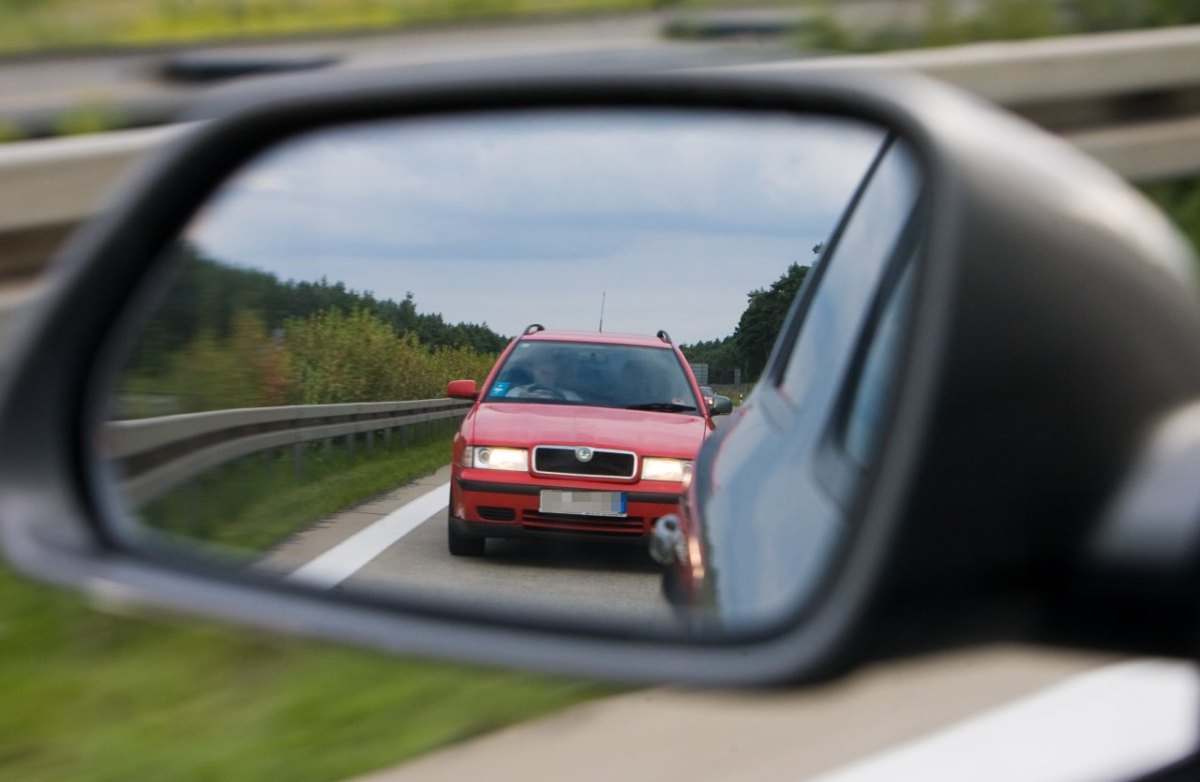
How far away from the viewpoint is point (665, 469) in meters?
1.77

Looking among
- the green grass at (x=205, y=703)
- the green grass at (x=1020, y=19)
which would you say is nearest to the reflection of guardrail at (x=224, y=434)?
the green grass at (x=205, y=703)

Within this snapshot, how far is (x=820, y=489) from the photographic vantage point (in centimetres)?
158

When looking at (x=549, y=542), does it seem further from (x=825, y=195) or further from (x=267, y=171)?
(x=267, y=171)

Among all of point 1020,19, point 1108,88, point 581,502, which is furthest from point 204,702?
point 1020,19

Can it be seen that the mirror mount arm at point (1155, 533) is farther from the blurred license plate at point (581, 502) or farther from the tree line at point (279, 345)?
the tree line at point (279, 345)

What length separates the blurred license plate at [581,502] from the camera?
1.61 metres

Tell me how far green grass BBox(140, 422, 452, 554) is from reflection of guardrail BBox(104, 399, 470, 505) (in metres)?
0.02

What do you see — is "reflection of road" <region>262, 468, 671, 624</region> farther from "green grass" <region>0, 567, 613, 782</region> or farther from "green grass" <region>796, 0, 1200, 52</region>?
"green grass" <region>796, 0, 1200, 52</region>

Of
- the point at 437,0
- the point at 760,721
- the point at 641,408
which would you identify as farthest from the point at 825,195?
the point at 437,0

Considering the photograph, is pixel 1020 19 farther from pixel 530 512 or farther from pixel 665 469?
pixel 530 512

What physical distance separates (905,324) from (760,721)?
2.61 metres

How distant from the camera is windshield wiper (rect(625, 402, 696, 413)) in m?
1.66

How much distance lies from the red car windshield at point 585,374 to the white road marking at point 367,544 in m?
0.21

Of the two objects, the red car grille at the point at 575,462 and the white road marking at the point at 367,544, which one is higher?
the red car grille at the point at 575,462
